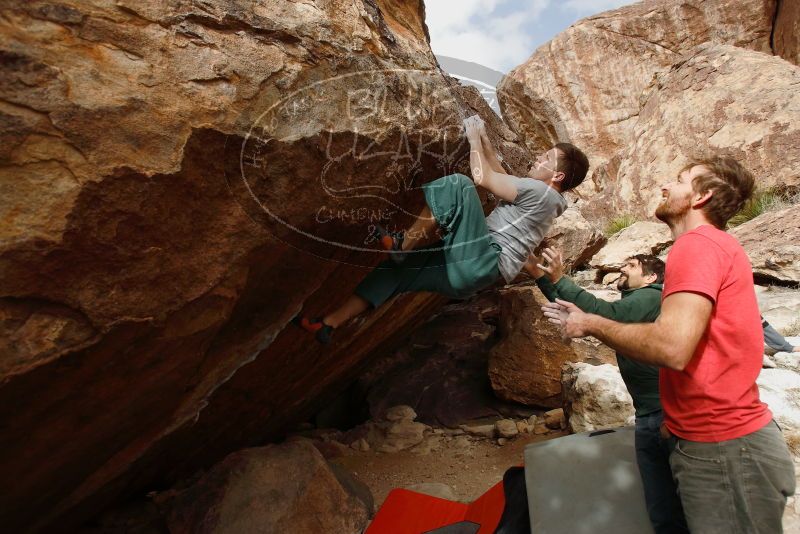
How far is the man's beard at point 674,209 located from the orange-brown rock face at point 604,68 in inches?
413

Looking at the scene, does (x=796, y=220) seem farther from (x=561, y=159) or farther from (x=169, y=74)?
(x=169, y=74)

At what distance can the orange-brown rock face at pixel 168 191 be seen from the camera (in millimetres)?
1402

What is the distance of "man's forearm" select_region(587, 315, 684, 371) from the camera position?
4.42 feet

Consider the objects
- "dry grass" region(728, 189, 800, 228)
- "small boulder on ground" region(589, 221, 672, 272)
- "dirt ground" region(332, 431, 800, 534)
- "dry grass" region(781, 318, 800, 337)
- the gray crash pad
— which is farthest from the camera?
"small boulder on ground" region(589, 221, 672, 272)

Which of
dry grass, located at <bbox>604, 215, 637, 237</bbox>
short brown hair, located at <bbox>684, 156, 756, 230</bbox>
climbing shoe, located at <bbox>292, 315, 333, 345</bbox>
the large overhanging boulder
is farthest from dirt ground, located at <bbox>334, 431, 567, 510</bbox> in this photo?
dry grass, located at <bbox>604, 215, 637, 237</bbox>

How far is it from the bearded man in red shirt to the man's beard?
0.13 m

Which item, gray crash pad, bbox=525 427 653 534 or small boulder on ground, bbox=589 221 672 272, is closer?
gray crash pad, bbox=525 427 653 534

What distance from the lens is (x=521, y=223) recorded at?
243cm

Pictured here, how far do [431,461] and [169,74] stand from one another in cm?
365

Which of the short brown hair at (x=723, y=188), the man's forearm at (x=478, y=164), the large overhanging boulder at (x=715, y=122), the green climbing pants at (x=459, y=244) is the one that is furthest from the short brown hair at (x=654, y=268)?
the large overhanging boulder at (x=715, y=122)

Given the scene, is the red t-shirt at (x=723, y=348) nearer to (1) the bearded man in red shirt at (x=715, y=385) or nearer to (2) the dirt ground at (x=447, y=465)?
(1) the bearded man in red shirt at (x=715, y=385)

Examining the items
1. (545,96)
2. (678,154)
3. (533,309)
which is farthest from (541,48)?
(533,309)

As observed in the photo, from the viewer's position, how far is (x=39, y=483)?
2094 mm

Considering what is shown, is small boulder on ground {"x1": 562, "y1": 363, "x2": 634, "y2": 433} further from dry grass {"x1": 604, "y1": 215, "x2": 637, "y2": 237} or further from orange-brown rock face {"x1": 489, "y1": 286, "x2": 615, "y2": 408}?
dry grass {"x1": 604, "y1": 215, "x2": 637, "y2": 237}
